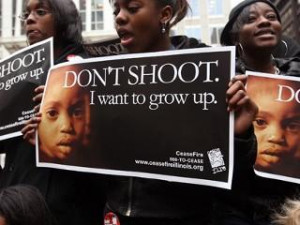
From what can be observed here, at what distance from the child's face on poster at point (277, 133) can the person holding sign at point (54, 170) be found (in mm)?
702

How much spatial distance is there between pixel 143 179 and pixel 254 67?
0.93 m

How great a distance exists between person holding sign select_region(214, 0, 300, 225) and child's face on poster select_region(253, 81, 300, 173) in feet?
0.17

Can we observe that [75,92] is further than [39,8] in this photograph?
No

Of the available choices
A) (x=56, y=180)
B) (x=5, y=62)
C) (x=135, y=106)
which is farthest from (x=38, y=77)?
(x=135, y=106)

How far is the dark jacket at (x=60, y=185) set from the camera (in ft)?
7.02

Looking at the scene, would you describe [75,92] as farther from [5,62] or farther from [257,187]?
[257,187]

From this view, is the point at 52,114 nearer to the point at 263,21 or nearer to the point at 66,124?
the point at 66,124

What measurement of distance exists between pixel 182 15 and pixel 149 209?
2.71ft

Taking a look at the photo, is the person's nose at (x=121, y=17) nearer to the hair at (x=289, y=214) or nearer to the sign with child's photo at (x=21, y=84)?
the sign with child's photo at (x=21, y=84)

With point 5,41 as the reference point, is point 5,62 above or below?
below

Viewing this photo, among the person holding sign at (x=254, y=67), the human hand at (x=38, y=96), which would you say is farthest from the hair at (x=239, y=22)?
the human hand at (x=38, y=96)

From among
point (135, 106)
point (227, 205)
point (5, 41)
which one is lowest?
point (227, 205)

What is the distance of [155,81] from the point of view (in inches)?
67.6

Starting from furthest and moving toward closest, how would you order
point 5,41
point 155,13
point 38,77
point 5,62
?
1. point 5,41
2. point 5,62
3. point 38,77
4. point 155,13
